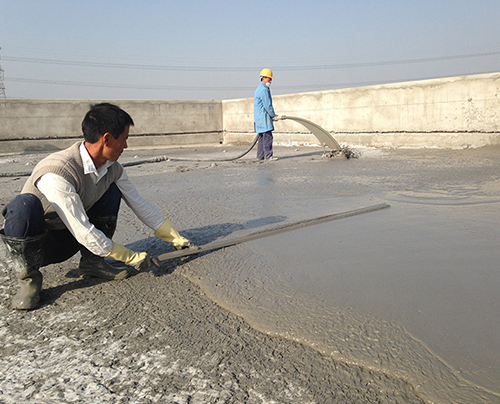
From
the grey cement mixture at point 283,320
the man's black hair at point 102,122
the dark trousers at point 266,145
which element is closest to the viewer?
the grey cement mixture at point 283,320

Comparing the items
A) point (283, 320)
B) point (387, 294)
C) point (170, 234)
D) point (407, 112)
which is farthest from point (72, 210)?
point (407, 112)

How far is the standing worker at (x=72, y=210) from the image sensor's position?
199 centimetres

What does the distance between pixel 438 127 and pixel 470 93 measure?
857mm

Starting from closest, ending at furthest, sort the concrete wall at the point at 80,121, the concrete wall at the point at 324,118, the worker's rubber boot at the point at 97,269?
the worker's rubber boot at the point at 97,269 → the concrete wall at the point at 324,118 → the concrete wall at the point at 80,121

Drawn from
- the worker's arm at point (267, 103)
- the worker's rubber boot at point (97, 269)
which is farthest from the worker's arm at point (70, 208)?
the worker's arm at point (267, 103)

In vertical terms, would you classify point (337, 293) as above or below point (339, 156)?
below

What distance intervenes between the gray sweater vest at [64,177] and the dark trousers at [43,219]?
0.08 metres

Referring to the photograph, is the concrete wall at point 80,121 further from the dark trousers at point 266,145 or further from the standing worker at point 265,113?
the dark trousers at point 266,145

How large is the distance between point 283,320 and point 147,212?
116 centimetres

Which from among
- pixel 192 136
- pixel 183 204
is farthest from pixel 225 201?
pixel 192 136

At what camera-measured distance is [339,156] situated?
766 centimetres

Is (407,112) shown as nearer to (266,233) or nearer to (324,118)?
(324,118)

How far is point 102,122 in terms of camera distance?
Result: 212 centimetres

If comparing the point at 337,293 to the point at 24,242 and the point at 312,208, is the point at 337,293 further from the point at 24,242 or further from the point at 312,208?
the point at 312,208
